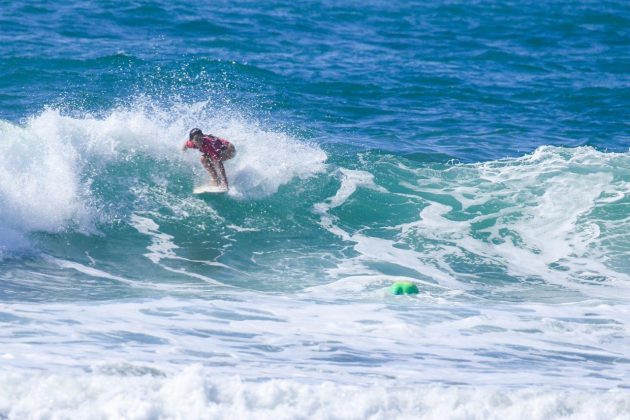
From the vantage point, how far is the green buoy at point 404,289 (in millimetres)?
11367

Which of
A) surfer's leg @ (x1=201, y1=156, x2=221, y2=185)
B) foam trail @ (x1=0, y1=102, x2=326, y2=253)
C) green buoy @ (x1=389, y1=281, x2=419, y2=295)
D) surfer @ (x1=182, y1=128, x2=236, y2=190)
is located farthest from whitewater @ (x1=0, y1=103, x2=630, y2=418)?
surfer @ (x1=182, y1=128, x2=236, y2=190)

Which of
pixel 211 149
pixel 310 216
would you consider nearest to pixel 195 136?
pixel 211 149

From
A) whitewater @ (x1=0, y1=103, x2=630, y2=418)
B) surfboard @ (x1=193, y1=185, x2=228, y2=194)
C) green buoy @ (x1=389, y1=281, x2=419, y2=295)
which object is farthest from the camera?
surfboard @ (x1=193, y1=185, x2=228, y2=194)

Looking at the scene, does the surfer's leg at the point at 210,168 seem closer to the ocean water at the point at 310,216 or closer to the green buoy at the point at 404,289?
the ocean water at the point at 310,216

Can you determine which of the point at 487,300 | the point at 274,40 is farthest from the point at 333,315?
the point at 274,40

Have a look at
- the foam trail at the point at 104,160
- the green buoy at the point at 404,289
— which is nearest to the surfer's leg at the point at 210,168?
the foam trail at the point at 104,160

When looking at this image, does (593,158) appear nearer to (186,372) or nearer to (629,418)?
(629,418)

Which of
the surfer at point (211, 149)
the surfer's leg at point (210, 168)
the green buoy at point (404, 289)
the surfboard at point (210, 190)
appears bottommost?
the green buoy at point (404, 289)

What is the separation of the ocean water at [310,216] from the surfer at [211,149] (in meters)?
0.48

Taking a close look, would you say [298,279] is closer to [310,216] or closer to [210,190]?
[310,216]

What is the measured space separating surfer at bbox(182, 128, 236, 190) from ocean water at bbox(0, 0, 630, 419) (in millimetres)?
475

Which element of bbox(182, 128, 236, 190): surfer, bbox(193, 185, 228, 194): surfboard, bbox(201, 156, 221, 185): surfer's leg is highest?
bbox(182, 128, 236, 190): surfer

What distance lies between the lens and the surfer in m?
14.4

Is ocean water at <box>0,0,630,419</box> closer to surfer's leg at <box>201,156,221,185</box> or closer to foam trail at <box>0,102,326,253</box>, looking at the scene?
foam trail at <box>0,102,326,253</box>
